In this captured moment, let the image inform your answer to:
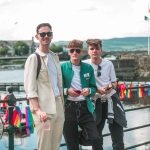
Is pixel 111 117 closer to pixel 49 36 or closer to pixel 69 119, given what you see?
pixel 69 119

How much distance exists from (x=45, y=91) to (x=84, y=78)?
0.57 metres

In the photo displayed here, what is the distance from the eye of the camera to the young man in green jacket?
3631 mm

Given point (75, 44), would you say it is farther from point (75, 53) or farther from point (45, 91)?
point (45, 91)

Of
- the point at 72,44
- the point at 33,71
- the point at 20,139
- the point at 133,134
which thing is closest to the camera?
the point at 33,71

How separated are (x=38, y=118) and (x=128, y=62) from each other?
206 feet

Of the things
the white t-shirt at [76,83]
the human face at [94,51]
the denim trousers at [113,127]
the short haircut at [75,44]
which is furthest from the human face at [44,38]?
the denim trousers at [113,127]

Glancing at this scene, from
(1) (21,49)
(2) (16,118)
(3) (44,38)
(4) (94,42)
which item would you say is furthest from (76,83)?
(1) (21,49)

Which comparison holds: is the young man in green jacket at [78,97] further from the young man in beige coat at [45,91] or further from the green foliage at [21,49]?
the green foliage at [21,49]

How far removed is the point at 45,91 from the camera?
10.6 ft

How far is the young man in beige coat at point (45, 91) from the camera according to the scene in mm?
3152

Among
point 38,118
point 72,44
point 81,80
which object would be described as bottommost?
point 38,118

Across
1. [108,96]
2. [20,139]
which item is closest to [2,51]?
[20,139]

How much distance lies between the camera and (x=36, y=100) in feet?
10.4

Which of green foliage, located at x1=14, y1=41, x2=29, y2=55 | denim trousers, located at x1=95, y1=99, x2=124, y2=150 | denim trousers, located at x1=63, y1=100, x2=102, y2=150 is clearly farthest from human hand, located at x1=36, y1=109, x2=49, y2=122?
green foliage, located at x1=14, y1=41, x2=29, y2=55
